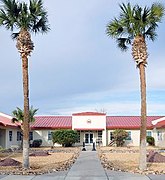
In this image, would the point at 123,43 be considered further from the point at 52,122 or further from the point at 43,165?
the point at 52,122

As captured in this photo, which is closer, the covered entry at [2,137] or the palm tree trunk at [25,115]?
the palm tree trunk at [25,115]

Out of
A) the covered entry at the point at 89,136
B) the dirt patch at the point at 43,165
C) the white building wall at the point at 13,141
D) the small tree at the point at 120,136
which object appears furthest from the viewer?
the covered entry at the point at 89,136

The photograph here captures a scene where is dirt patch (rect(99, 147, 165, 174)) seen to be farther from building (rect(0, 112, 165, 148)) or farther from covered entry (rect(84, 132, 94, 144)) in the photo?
covered entry (rect(84, 132, 94, 144))

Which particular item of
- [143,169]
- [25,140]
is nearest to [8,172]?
[25,140]

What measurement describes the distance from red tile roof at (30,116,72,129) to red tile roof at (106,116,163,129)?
6.22 m

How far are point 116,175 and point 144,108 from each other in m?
4.27

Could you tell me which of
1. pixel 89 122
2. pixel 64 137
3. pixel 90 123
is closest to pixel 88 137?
pixel 90 123

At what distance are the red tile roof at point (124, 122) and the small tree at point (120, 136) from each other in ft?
12.7

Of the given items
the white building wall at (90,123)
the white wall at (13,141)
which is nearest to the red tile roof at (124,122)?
the white building wall at (90,123)

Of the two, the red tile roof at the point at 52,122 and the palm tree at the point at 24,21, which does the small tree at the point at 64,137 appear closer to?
the red tile roof at the point at 52,122

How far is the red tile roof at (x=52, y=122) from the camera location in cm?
5526

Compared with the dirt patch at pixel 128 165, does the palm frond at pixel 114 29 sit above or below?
above

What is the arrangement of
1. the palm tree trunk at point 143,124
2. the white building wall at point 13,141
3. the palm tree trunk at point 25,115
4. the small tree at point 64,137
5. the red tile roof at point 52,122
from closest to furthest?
the palm tree trunk at point 143,124 < the palm tree trunk at point 25,115 < the white building wall at point 13,141 < the small tree at point 64,137 < the red tile roof at point 52,122

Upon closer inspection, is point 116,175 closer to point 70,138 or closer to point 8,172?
point 8,172
